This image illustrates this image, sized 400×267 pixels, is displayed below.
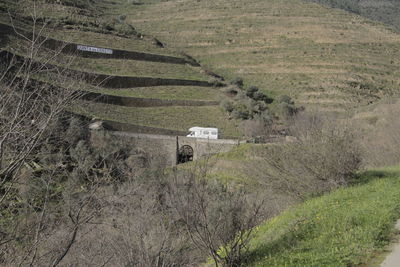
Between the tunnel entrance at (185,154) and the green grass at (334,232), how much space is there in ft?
83.8

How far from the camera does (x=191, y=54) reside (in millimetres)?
66312

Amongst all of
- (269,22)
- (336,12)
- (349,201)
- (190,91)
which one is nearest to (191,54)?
(269,22)

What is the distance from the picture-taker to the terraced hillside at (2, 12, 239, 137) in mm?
36781

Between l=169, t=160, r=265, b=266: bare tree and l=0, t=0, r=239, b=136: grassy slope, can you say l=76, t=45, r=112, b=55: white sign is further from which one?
l=169, t=160, r=265, b=266: bare tree

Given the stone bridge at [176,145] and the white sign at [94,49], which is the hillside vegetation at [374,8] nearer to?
the white sign at [94,49]

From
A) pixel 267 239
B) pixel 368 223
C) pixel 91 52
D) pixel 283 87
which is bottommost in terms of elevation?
pixel 283 87

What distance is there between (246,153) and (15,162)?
2614 cm

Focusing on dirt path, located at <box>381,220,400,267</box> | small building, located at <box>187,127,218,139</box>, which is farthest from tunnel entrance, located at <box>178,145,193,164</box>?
dirt path, located at <box>381,220,400,267</box>

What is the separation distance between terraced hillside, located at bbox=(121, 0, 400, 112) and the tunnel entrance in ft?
57.3

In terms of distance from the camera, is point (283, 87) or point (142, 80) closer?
point (142, 80)

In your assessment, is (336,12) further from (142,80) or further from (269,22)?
(142,80)

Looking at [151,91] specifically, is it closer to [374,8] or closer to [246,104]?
[246,104]

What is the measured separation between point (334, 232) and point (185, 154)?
28.4 metres

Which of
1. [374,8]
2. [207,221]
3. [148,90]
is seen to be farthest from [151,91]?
[374,8]
